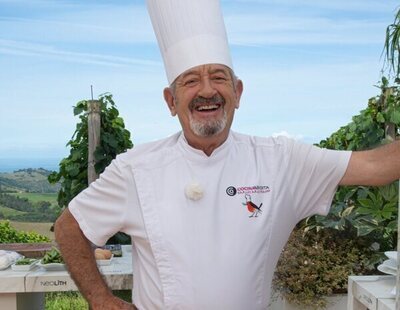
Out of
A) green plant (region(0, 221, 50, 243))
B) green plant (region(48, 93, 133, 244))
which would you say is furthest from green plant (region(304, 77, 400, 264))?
green plant (region(0, 221, 50, 243))

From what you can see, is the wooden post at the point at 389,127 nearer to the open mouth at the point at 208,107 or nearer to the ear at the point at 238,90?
the ear at the point at 238,90

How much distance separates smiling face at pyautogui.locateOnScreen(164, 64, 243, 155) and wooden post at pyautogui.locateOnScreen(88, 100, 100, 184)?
2531mm

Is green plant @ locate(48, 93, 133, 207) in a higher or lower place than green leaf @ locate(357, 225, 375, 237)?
higher

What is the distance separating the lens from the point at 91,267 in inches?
69.6

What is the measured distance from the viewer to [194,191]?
5.38 feet

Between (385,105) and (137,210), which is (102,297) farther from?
(385,105)

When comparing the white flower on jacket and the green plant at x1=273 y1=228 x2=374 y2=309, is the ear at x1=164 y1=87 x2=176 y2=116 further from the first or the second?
the green plant at x1=273 y1=228 x2=374 y2=309

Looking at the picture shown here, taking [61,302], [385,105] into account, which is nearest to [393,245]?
[385,105]

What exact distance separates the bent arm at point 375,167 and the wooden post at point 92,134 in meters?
2.72

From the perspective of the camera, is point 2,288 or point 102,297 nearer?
point 102,297

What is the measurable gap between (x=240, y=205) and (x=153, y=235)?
0.24 meters

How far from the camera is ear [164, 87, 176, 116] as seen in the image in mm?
1751

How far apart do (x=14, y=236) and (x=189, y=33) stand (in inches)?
162

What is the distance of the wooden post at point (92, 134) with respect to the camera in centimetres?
420
